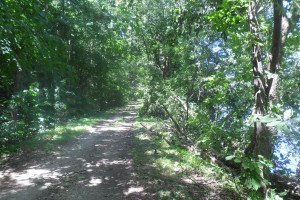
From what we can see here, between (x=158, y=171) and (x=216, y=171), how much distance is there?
168 centimetres

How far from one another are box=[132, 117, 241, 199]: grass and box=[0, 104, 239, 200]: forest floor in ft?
0.08

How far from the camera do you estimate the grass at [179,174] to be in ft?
23.8

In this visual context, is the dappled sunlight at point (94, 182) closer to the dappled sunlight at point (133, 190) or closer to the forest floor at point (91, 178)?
the forest floor at point (91, 178)

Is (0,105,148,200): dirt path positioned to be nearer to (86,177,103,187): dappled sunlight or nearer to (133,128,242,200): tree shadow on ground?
(86,177,103,187): dappled sunlight

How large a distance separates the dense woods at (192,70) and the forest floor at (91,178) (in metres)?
1.25

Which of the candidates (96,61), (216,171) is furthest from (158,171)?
(96,61)

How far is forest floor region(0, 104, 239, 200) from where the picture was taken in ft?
23.3

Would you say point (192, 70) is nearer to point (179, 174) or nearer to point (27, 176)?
point (179, 174)

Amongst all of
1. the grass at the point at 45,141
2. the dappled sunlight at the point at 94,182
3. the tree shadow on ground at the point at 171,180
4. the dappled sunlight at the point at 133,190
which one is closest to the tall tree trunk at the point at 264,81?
the tree shadow on ground at the point at 171,180

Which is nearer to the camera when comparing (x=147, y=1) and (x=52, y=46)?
(x=52, y=46)

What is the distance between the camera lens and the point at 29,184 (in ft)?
25.0

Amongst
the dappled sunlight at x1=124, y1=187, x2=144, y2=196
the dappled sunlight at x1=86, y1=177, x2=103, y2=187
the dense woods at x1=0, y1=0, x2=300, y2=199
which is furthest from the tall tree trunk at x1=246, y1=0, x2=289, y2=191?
the dappled sunlight at x1=86, y1=177, x2=103, y2=187

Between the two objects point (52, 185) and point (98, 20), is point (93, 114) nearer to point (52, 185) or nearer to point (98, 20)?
point (98, 20)

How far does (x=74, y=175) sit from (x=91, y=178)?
0.56 metres
